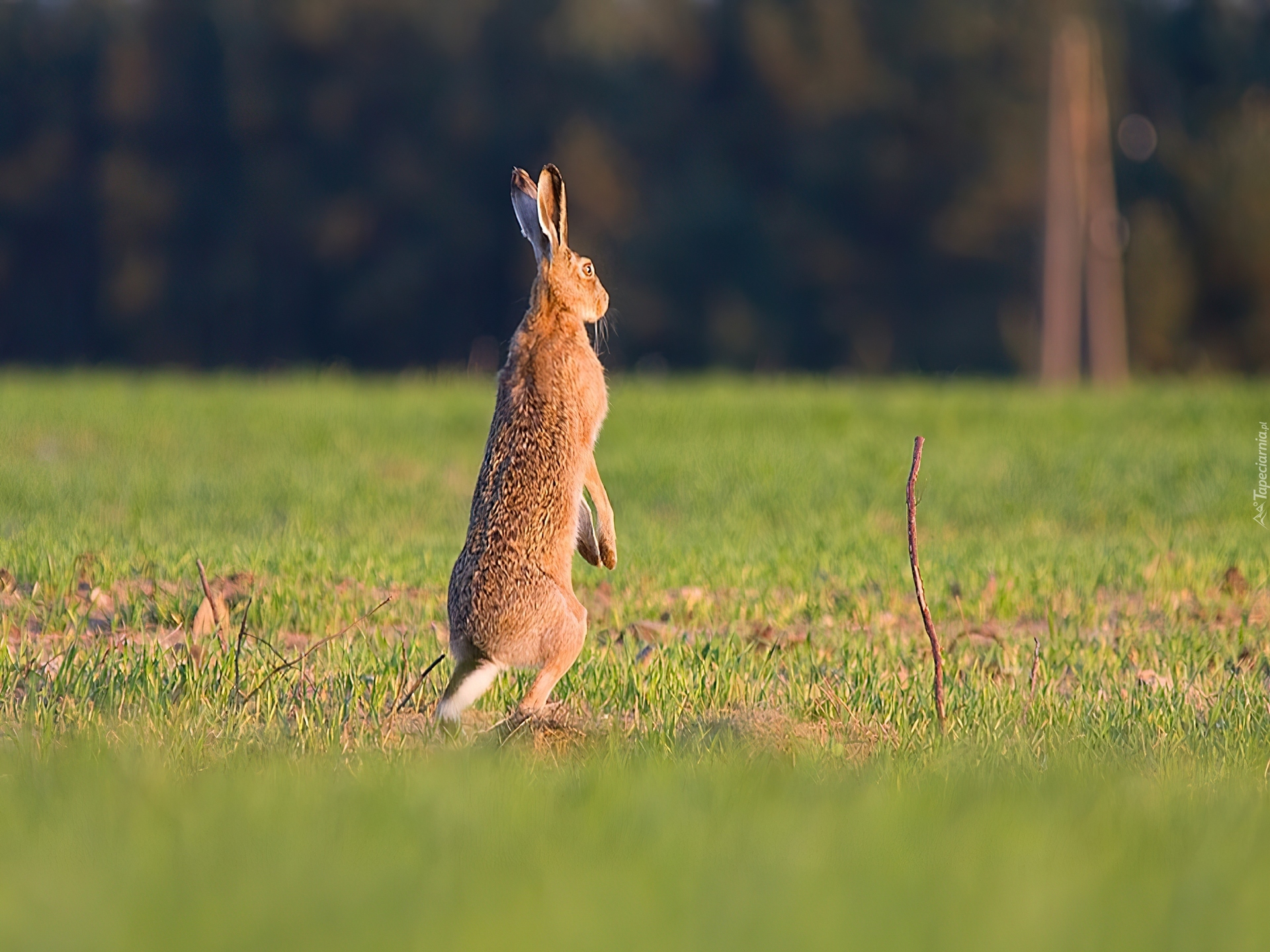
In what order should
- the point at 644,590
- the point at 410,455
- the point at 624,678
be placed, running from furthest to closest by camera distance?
the point at 410,455 < the point at 644,590 < the point at 624,678

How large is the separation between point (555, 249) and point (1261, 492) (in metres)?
9.54

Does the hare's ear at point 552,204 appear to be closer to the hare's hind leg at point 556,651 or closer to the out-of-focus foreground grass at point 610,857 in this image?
the hare's hind leg at point 556,651

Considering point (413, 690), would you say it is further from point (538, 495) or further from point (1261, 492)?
point (1261, 492)

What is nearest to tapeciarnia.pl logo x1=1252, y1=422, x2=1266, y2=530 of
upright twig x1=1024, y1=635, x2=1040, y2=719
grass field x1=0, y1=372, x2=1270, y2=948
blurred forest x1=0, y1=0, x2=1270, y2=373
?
grass field x1=0, y1=372, x2=1270, y2=948

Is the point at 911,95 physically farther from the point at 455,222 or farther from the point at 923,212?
the point at 455,222

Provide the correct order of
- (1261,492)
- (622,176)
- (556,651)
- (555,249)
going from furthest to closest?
(622,176)
(1261,492)
(555,249)
(556,651)

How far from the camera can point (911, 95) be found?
5066cm

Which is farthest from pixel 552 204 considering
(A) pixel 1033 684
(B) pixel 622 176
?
(B) pixel 622 176

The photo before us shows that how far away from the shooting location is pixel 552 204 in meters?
5.74

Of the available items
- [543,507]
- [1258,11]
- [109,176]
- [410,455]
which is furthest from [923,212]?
[543,507]

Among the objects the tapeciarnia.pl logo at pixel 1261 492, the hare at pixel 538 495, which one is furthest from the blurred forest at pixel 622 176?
the hare at pixel 538 495

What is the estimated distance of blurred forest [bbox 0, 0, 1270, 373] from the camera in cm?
4788

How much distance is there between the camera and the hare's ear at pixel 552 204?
561 centimetres

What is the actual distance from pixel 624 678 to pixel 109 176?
56.8 metres
